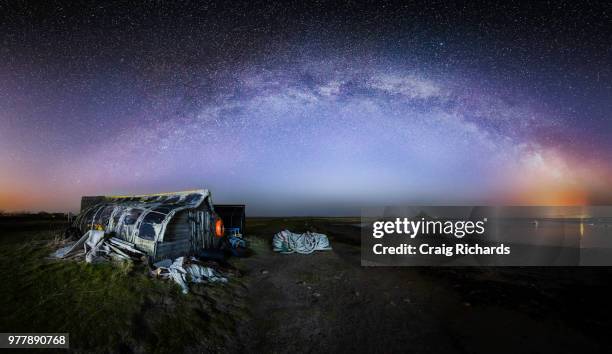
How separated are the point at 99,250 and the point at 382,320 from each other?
12005 mm

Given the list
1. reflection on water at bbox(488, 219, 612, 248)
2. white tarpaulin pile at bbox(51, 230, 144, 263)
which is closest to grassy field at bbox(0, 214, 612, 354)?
white tarpaulin pile at bbox(51, 230, 144, 263)

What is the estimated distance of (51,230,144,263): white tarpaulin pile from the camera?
10.4 m

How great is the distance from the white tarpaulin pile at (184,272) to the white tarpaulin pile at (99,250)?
1.53 meters

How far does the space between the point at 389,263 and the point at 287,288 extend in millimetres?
7786

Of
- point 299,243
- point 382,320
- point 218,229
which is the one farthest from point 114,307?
point 299,243

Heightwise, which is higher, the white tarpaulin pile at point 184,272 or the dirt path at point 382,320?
the white tarpaulin pile at point 184,272

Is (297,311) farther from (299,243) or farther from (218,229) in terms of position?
(299,243)

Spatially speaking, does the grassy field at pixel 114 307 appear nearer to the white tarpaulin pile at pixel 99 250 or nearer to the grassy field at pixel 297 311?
the grassy field at pixel 297 311

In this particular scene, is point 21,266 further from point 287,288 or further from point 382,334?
point 382,334

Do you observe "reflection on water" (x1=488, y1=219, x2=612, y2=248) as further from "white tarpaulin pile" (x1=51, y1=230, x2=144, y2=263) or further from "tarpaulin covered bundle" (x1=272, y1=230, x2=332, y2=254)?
"white tarpaulin pile" (x1=51, y1=230, x2=144, y2=263)

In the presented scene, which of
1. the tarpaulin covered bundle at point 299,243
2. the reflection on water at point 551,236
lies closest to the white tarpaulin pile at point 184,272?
the tarpaulin covered bundle at point 299,243

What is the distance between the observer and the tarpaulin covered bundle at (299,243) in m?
17.8

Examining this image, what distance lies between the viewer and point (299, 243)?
18.2 m

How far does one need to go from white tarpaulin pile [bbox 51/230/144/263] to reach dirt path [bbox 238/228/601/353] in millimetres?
5565
